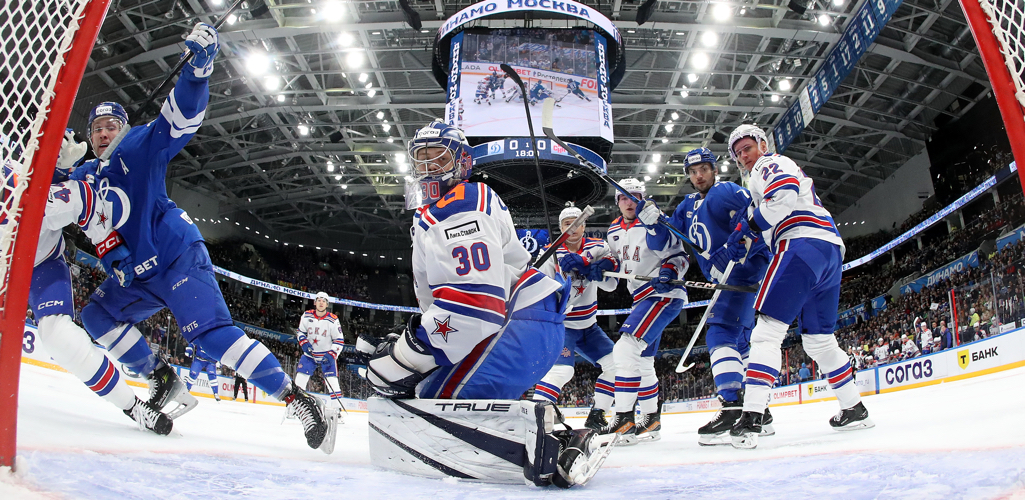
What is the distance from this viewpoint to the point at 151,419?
9.84 feet

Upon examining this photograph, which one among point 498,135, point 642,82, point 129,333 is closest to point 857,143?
point 642,82

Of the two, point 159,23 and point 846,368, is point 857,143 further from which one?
point 159,23

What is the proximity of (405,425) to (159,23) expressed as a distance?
1523cm

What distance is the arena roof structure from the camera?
45.7ft

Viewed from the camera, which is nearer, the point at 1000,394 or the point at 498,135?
the point at 1000,394

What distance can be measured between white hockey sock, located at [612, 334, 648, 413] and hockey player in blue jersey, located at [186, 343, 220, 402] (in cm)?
910

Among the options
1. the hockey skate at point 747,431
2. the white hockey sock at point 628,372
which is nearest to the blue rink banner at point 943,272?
the white hockey sock at point 628,372

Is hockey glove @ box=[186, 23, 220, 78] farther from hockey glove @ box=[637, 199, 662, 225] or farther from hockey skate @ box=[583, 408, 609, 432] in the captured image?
hockey skate @ box=[583, 408, 609, 432]

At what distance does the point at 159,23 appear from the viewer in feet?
45.5

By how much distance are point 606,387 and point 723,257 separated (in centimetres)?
150

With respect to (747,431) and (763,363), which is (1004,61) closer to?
(763,363)

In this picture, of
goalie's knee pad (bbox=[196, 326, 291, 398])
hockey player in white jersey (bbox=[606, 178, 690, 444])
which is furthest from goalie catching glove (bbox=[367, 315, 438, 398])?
hockey player in white jersey (bbox=[606, 178, 690, 444])

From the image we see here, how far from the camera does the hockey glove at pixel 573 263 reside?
4516 mm

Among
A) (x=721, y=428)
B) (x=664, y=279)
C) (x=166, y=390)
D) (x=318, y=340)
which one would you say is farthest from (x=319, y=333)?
(x=721, y=428)
